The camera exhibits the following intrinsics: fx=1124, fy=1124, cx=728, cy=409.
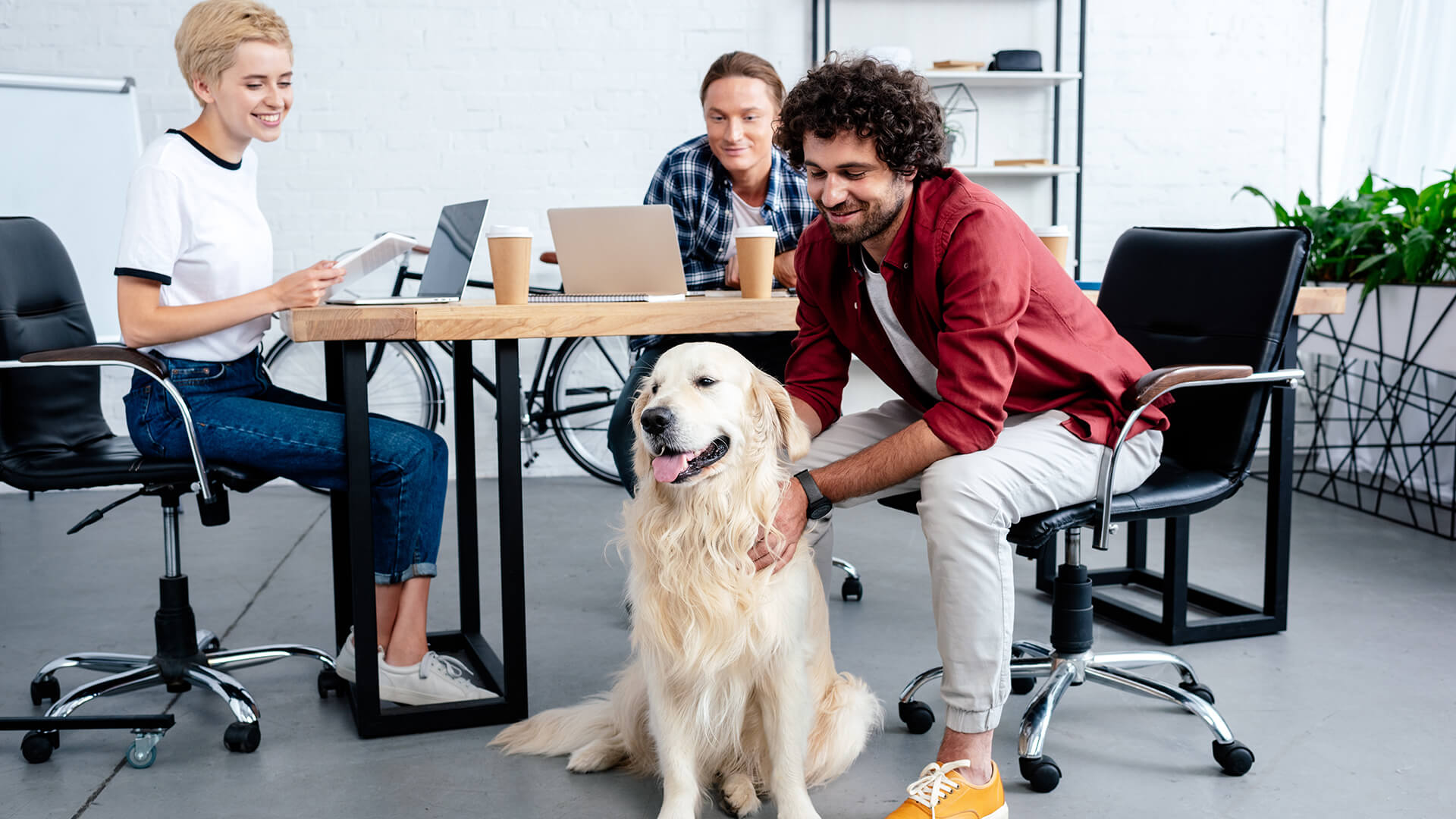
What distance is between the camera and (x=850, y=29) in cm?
480

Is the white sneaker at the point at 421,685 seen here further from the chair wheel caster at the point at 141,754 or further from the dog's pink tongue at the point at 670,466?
the dog's pink tongue at the point at 670,466

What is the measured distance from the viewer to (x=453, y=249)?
2.29 metres

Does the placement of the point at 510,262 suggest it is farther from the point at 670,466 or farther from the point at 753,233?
the point at 670,466

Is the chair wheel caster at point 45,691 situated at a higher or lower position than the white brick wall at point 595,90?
Result: lower

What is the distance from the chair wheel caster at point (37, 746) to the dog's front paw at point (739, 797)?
1212 mm

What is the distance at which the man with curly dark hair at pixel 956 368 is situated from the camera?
1685 millimetres

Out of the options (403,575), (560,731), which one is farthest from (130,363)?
(560,731)

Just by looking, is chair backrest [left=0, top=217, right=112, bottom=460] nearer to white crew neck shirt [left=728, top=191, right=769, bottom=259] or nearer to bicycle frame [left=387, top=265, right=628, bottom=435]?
white crew neck shirt [left=728, top=191, right=769, bottom=259]

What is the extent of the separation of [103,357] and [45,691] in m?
0.81

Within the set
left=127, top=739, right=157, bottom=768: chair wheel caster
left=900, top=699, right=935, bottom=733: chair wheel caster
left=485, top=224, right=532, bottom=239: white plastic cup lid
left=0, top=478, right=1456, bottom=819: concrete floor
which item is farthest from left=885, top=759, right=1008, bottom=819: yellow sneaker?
left=127, top=739, right=157, bottom=768: chair wheel caster

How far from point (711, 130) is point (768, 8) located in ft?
7.58

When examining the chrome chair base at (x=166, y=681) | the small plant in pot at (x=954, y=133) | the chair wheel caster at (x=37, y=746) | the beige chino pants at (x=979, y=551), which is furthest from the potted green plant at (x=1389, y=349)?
the chair wheel caster at (x=37, y=746)

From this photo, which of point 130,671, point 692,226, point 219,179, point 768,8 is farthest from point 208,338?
point 768,8

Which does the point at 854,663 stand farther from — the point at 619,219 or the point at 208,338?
the point at 208,338
